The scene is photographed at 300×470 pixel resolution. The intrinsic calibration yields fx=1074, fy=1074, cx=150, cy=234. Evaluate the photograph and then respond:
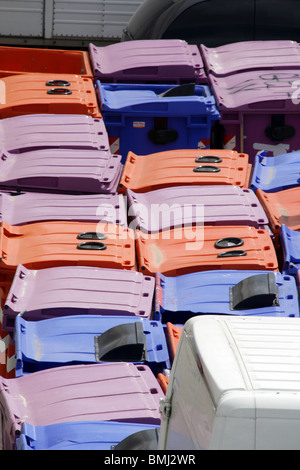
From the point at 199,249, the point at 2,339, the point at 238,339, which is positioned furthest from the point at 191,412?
the point at 199,249

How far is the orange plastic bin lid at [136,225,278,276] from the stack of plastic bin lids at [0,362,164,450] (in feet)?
4.13

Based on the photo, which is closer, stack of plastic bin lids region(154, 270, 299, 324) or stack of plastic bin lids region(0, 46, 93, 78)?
stack of plastic bin lids region(154, 270, 299, 324)

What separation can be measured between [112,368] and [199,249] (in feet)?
5.24

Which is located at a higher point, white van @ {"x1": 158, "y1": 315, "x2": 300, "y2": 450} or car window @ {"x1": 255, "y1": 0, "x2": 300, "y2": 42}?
white van @ {"x1": 158, "y1": 315, "x2": 300, "y2": 450}

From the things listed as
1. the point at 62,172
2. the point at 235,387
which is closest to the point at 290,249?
the point at 62,172

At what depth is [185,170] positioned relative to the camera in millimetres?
8539

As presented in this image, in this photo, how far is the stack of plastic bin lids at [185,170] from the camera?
840 cm

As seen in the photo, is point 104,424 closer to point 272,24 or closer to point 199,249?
point 199,249

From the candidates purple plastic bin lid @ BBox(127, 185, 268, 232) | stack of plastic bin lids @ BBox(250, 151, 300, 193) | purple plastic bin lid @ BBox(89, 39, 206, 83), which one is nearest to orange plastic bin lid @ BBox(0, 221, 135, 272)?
purple plastic bin lid @ BBox(127, 185, 268, 232)

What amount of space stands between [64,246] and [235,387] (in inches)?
141

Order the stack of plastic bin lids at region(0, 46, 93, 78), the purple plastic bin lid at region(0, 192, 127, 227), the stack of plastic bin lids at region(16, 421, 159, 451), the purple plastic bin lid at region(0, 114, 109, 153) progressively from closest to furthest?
the stack of plastic bin lids at region(16, 421, 159, 451)
the purple plastic bin lid at region(0, 192, 127, 227)
the purple plastic bin lid at region(0, 114, 109, 153)
the stack of plastic bin lids at region(0, 46, 93, 78)

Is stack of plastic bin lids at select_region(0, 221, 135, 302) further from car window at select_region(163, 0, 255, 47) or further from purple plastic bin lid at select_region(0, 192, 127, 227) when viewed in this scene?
car window at select_region(163, 0, 255, 47)

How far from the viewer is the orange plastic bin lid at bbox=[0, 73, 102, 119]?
385 inches

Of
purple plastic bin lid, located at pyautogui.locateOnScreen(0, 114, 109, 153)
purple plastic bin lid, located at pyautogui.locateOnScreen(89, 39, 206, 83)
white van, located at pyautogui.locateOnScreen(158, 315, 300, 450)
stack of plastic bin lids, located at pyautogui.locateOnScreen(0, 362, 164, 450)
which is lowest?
stack of plastic bin lids, located at pyautogui.locateOnScreen(0, 362, 164, 450)
